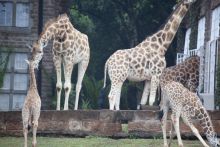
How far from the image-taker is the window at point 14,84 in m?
21.5

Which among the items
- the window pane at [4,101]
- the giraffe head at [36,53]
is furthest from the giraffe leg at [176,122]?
the window pane at [4,101]

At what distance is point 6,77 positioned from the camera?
2156 cm

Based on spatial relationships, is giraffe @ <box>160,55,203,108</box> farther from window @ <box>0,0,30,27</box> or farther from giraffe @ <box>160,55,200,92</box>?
window @ <box>0,0,30,27</box>

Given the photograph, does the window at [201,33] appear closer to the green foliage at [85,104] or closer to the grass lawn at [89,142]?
the green foliage at [85,104]

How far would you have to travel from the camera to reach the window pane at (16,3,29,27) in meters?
21.8

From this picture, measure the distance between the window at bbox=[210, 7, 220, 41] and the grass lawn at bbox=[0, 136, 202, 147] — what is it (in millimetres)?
4816

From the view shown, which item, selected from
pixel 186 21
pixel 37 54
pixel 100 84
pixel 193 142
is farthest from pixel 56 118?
pixel 186 21

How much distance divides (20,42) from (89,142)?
30.4 feet

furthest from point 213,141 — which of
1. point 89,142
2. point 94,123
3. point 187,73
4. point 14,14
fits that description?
point 14,14

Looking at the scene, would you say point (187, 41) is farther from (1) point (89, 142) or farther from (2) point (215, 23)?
(1) point (89, 142)

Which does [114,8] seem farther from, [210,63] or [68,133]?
[68,133]

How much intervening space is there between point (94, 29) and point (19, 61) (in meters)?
8.96

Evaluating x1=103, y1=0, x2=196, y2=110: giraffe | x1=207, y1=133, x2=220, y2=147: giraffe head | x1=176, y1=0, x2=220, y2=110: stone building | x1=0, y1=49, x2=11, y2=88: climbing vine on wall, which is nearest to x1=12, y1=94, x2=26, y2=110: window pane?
x1=0, y1=49, x2=11, y2=88: climbing vine on wall

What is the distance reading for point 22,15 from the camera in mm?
21844
